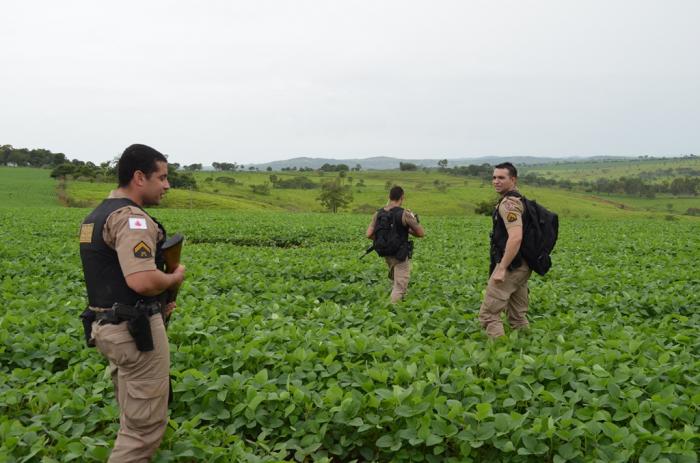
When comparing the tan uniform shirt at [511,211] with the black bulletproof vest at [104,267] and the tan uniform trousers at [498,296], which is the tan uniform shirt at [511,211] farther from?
the black bulletproof vest at [104,267]

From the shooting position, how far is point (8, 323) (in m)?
7.22

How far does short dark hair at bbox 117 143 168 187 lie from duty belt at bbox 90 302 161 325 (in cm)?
88

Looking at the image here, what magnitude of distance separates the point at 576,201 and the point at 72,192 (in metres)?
89.2

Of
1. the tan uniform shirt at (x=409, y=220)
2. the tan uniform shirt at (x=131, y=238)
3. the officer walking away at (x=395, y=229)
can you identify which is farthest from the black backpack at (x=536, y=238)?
the tan uniform shirt at (x=131, y=238)

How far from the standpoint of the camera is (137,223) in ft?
11.7

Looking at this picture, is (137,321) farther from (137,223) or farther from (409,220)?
(409,220)

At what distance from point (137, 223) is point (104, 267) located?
0.43m

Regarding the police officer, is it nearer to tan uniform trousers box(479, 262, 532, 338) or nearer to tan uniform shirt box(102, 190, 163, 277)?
tan uniform trousers box(479, 262, 532, 338)

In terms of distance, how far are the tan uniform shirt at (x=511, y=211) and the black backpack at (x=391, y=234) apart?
9.04ft

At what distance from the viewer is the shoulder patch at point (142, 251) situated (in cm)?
350

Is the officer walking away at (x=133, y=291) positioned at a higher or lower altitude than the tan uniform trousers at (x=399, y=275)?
higher

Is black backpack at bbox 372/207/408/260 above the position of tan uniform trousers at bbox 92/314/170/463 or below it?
above

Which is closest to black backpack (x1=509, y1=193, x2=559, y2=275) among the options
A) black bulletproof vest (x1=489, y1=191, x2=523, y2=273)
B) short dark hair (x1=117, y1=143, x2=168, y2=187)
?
black bulletproof vest (x1=489, y1=191, x2=523, y2=273)

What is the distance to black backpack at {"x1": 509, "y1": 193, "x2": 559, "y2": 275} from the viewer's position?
6.91 metres
